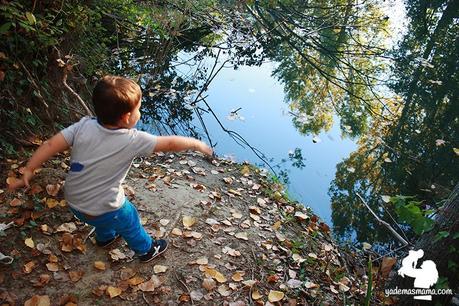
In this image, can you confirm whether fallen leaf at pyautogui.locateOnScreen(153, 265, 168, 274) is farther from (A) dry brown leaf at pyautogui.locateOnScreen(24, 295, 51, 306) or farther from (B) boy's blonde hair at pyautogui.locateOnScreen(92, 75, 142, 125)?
(B) boy's blonde hair at pyautogui.locateOnScreen(92, 75, 142, 125)

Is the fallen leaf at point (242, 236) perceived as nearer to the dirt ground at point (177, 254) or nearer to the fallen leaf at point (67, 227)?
the dirt ground at point (177, 254)

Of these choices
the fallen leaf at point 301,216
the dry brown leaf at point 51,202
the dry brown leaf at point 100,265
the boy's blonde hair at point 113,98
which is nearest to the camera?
the boy's blonde hair at point 113,98

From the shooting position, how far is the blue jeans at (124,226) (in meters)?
2.43

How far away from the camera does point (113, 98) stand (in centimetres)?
213

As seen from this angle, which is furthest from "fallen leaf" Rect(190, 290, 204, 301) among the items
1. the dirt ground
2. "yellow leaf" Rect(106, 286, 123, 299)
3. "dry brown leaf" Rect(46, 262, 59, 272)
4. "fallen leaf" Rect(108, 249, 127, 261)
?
"dry brown leaf" Rect(46, 262, 59, 272)

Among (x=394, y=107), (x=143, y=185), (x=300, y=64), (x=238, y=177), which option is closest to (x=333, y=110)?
(x=394, y=107)

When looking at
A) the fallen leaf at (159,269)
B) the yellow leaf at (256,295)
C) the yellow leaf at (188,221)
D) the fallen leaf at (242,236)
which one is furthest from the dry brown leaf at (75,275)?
the fallen leaf at (242,236)

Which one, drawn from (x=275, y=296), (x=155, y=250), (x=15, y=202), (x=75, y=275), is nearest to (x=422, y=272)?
(x=275, y=296)

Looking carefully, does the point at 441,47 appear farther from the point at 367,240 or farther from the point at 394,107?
the point at 367,240

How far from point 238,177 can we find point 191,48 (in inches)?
183

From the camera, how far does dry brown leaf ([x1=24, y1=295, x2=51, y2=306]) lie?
7.66ft

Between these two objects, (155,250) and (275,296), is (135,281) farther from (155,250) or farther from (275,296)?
(275,296)

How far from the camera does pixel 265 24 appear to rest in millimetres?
10234

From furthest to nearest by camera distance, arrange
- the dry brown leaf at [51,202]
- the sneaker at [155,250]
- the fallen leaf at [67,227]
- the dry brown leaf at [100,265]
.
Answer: the dry brown leaf at [51,202]
the fallen leaf at [67,227]
the sneaker at [155,250]
the dry brown leaf at [100,265]
